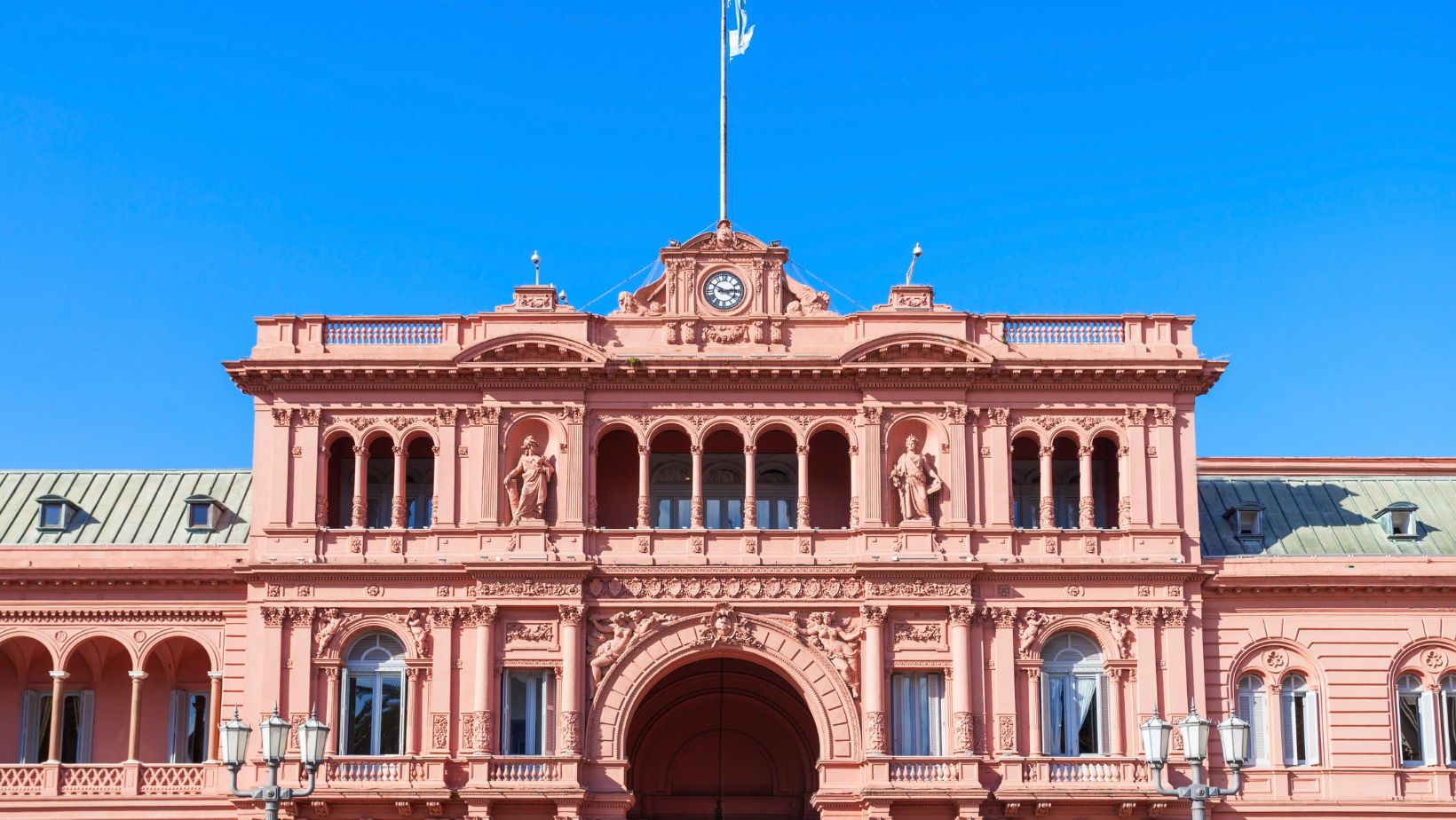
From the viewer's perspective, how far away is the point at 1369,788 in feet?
193

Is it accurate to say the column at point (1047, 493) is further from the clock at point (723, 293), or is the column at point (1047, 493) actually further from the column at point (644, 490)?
the column at point (644, 490)

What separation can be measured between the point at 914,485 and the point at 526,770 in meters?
14.7

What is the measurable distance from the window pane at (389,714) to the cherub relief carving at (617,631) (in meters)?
6.10

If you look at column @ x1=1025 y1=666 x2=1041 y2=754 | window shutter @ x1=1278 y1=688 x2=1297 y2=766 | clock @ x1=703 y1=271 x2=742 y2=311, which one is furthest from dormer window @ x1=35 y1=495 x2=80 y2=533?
window shutter @ x1=1278 y1=688 x2=1297 y2=766

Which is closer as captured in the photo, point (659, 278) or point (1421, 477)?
point (659, 278)

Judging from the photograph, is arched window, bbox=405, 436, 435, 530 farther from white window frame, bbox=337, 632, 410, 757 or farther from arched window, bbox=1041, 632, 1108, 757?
arched window, bbox=1041, 632, 1108, 757

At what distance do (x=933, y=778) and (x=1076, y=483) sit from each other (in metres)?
11.7

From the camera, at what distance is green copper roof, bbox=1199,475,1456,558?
209ft

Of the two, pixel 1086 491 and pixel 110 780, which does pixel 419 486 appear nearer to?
pixel 110 780

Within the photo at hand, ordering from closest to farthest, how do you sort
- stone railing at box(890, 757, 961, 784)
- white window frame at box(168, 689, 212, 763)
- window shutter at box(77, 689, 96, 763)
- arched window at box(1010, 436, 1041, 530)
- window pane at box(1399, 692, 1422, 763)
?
stone railing at box(890, 757, 961, 784), window pane at box(1399, 692, 1422, 763), white window frame at box(168, 689, 212, 763), window shutter at box(77, 689, 96, 763), arched window at box(1010, 436, 1041, 530)

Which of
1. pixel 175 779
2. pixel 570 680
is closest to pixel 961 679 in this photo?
pixel 570 680

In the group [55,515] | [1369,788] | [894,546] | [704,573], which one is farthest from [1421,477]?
[55,515]

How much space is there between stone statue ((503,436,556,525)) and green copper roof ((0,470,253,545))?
35.0 feet

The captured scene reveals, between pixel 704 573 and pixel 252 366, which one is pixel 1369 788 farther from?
pixel 252 366
